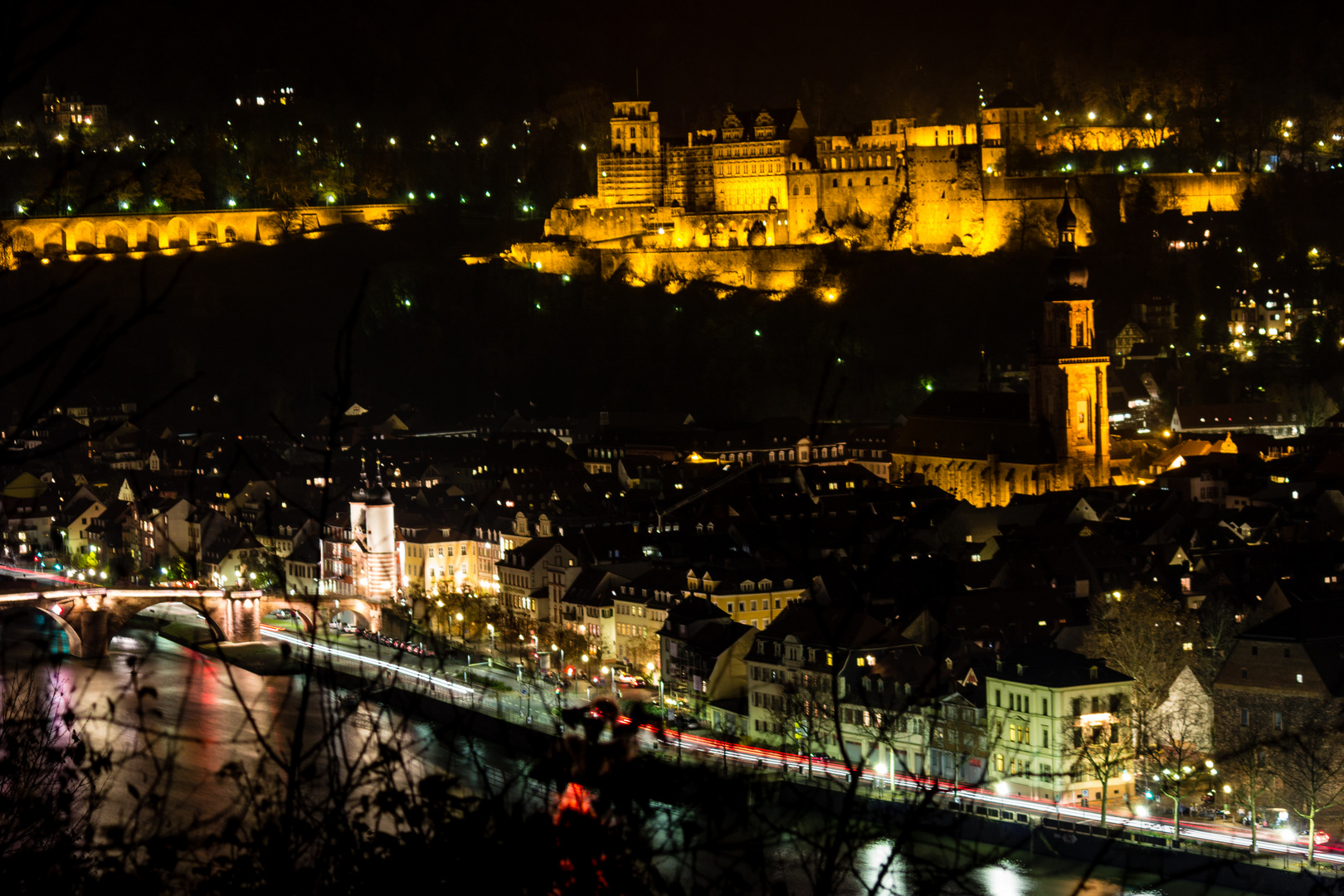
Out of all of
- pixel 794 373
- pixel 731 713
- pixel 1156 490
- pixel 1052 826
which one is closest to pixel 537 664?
pixel 731 713

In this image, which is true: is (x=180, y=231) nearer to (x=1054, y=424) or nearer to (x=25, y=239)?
(x=25, y=239)

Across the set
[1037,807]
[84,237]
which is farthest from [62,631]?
[84,237]

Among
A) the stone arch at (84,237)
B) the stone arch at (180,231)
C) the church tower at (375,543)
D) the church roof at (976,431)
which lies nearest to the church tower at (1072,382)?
the church roof at (976,431)

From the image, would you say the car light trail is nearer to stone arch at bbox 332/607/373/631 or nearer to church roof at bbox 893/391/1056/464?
stone arch at bbox 332/607/373/631

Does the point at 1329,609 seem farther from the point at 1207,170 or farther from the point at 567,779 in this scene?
the point at 1207,170

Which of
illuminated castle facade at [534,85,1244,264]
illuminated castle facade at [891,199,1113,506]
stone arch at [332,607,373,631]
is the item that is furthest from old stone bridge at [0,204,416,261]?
stone arch at [332,607,373,631]

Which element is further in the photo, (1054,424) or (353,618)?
(1054,424)
